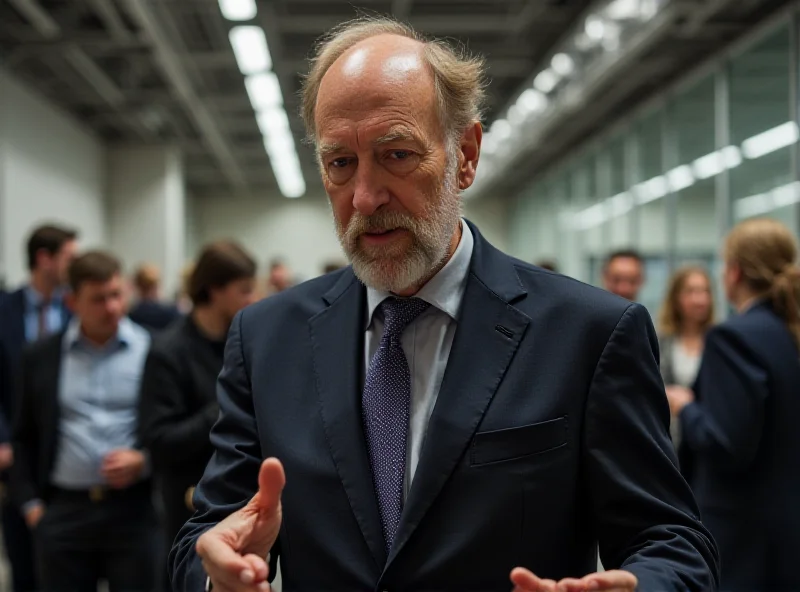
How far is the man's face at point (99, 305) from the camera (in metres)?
3.59

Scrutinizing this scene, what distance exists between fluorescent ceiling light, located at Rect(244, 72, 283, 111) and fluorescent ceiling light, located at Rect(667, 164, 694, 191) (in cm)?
441

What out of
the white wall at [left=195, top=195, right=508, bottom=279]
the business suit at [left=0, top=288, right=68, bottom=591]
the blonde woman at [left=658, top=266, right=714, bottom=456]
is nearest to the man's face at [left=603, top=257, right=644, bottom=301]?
the blonde woman at [left=658, top=266, right=714, bottom=456]

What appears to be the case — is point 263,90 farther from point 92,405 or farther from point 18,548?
point 92,405

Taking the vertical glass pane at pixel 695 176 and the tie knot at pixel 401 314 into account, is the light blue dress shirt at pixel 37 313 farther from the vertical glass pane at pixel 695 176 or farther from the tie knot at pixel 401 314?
the vertical glass pane at pixel 695 176

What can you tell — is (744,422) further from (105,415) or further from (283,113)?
(283,113)

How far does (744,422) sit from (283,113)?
903cm

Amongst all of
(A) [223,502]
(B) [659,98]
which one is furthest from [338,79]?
(B) [659,98]

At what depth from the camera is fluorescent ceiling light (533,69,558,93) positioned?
9172 mm

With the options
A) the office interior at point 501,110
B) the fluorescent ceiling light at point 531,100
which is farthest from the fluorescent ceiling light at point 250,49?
the fluorescent ceiling light at point 531,100

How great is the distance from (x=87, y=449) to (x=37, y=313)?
4.36 ft

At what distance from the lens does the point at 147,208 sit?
1354 centimetres

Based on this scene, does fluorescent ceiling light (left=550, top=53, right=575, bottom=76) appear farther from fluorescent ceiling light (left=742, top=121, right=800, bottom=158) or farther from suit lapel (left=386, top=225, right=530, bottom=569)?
suit lapel (left=386, top=225, right=530, bottom=569)

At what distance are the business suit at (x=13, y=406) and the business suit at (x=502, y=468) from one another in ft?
10.4

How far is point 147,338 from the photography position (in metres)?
3.92
